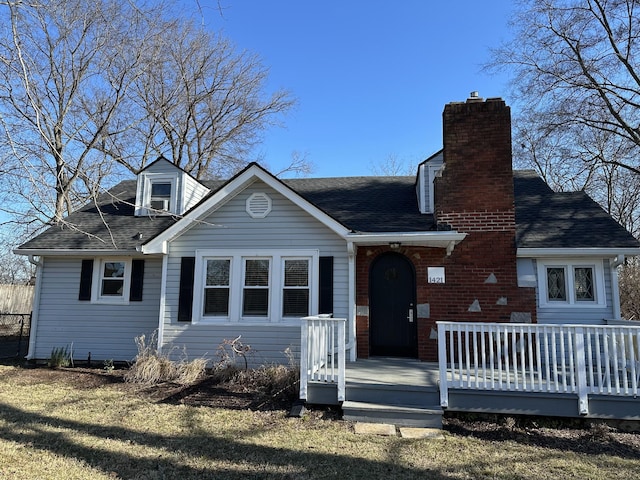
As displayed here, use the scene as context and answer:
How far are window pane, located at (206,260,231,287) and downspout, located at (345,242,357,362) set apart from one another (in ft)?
8.62

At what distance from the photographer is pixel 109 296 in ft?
32.7

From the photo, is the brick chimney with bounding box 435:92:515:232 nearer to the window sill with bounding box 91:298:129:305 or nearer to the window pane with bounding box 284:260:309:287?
the window pane with bounding box 284:260:309:287

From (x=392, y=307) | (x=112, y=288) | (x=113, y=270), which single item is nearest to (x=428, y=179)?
(x=392, y=307)

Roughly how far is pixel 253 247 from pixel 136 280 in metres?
3.24

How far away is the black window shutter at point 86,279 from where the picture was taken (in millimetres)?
9922

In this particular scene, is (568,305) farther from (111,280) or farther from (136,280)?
(111,280)

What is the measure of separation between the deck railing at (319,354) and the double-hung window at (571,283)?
4.59 m

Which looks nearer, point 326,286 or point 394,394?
point 394,394

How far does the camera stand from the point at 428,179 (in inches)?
387

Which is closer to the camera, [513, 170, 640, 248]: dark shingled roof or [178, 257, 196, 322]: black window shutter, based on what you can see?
[513, 170, 640, 248]: dark shingled roof

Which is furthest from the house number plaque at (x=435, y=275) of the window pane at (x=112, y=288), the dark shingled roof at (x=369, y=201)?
the window pane at (x=112, y=288)

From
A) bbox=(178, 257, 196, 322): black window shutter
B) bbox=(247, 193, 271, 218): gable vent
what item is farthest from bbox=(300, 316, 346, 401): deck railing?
bbox=(178, 257, 196, 322): black window shutter

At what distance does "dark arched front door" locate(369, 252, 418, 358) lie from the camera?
842cm

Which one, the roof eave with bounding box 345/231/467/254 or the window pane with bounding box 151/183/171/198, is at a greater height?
the window pane with bounding box 151/183/171/198
